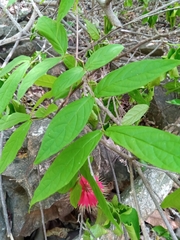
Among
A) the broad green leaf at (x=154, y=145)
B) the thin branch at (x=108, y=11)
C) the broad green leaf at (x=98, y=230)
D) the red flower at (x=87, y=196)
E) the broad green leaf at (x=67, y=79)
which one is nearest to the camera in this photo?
the broad green leaf at (x=154, y=145)

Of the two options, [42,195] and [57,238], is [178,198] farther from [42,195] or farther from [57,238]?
[57,238]

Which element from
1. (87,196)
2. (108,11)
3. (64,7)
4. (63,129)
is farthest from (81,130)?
(108,11)

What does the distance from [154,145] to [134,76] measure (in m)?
0.12

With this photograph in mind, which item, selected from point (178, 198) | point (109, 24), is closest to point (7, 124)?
point (178, 198)

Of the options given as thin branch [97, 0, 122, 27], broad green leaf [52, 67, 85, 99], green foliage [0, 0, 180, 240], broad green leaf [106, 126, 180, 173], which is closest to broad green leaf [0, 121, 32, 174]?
green foliage [0, 0, 180, 240]

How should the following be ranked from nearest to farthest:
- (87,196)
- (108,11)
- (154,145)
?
(154,145), (87,196), (108,11)

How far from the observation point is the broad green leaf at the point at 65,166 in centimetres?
45

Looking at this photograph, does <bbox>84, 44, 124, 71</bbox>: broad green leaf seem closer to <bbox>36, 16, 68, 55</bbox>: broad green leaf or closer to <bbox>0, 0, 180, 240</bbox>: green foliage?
<bbox>0, 0, 180, 240</bbox>: green foliage

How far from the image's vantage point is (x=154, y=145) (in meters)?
0.41

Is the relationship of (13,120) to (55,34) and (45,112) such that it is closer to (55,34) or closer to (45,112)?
(45,112)

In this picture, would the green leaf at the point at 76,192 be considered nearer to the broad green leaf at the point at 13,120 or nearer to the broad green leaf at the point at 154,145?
the broad green leaf at the point at 13,120

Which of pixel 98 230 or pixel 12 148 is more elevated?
pixel 12 148

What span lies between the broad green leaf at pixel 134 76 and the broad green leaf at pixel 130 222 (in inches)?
11.8

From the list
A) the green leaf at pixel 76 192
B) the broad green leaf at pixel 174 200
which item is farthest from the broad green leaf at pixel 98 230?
the broad green leaf at pixel 174 200
